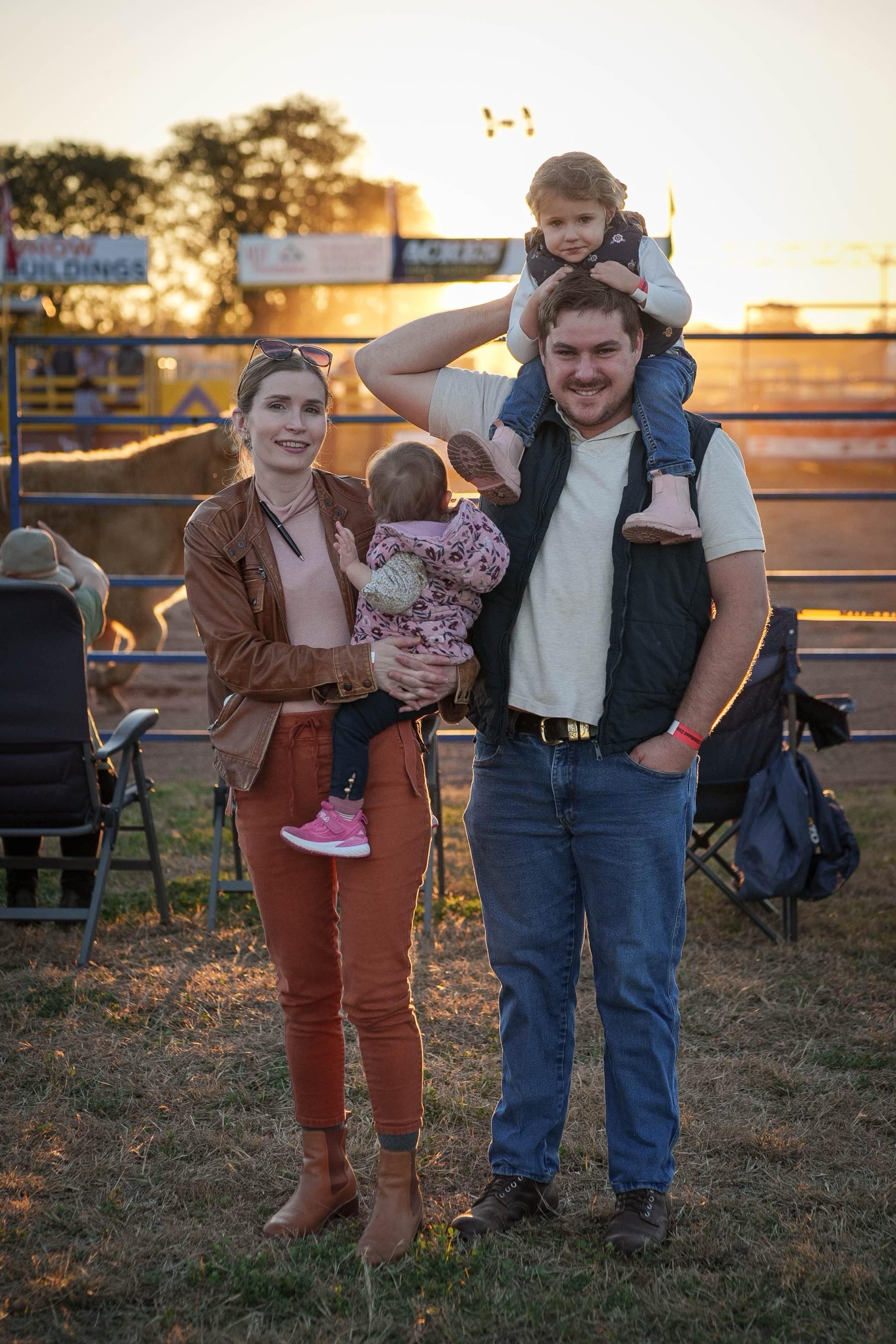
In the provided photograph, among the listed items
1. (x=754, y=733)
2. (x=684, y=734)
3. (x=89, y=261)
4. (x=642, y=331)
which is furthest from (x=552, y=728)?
(x=89, y=261)

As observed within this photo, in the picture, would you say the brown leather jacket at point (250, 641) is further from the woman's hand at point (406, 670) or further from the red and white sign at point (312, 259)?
the red and white sign at point (312, 259)

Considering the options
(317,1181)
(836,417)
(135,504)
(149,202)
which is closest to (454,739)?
(135,504)

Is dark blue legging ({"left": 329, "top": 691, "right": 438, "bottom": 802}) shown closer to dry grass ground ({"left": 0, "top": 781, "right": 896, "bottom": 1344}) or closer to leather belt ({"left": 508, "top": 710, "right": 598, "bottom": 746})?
leather belt ({"left": 508, "top": 710, "right": 598, "bottom": 746})

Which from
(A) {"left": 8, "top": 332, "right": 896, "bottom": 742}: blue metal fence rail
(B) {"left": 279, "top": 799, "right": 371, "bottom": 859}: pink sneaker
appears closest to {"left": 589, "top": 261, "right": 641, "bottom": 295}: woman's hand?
(B) {"left": 279, "top": 799, "right": 371, "bottom": 859}: pink sneaker

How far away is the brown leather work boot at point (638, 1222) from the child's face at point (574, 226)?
2003 mm

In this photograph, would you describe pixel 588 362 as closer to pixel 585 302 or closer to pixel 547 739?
pixel 585 302

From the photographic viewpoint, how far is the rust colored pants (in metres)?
2.61

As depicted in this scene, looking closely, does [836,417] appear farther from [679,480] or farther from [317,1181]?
[317,1181]

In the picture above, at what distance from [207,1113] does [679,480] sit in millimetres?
2113

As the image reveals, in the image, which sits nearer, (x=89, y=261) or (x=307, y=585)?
(x=307, y=585)

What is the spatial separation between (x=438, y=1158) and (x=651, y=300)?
2.06 m

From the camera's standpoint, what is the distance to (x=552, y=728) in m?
2.69

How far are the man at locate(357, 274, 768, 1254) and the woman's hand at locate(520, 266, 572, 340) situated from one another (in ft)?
0.07

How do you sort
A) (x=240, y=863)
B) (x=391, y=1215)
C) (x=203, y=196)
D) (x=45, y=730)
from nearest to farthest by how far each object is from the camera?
(x=391, y=1215) → (x=45, y=730) → (x=240, y=863) → (x=203, y=196)
